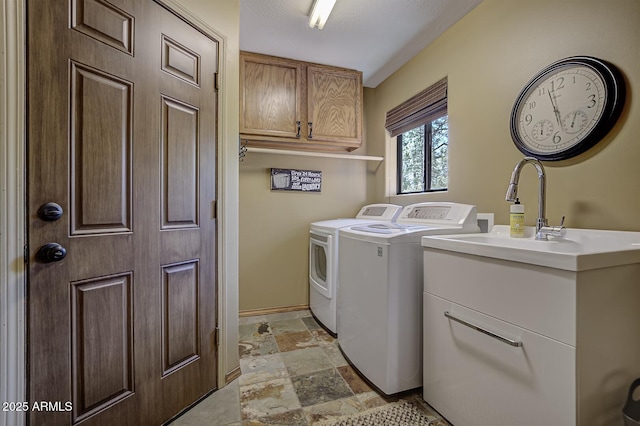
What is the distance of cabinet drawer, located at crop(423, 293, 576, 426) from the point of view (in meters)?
0.85

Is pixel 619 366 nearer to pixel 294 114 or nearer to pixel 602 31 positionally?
pixel 602 31

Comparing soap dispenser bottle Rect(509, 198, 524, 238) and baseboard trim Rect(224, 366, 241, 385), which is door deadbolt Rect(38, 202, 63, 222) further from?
soap dispenser bottle Rect(509, 198, 524, 238)

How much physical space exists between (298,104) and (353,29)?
2.40 ft

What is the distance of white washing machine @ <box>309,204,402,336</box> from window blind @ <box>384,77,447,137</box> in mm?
767

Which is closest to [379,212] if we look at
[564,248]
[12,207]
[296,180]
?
[296,180]

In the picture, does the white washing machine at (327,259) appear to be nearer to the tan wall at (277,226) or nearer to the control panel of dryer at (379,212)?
the control panel of dryer at (379,212)

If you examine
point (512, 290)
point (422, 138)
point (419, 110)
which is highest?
point (419, 110)

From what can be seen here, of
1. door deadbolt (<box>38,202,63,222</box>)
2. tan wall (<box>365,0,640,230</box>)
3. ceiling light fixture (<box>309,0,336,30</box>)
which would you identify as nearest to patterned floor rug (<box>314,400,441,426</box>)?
tan wall (<box>365,0,640,230</box>)

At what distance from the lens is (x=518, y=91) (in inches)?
60.8

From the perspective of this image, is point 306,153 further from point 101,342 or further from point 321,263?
point 101,342

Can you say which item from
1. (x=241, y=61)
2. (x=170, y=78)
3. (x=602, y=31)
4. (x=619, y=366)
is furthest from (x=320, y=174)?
(x=619, y=366)

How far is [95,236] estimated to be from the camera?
1047 millimetres

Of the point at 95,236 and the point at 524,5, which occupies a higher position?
the point at 524,5

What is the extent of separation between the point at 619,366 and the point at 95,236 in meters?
1.91
